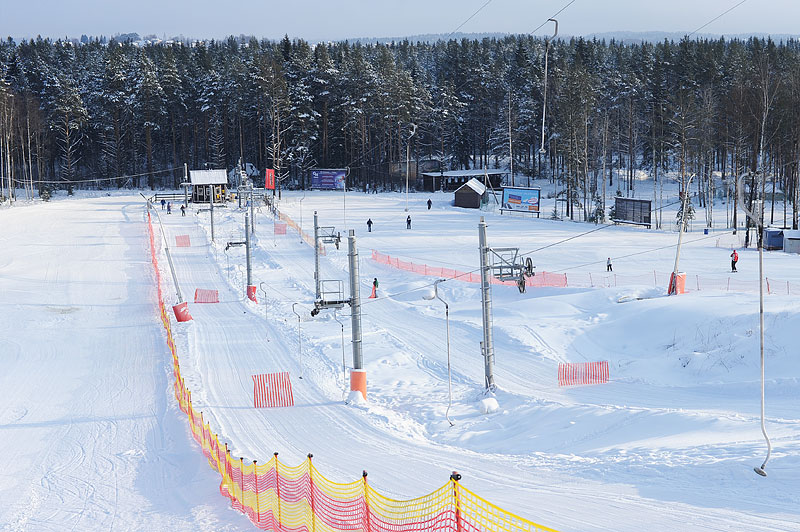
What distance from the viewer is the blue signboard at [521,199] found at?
63531 millimetres

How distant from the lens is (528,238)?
49281mm

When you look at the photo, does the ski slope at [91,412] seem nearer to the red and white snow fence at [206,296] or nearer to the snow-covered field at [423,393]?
the snow-covered field at [423,393]

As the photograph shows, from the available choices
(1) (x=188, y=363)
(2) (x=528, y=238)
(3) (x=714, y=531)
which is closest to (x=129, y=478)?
(1) (x=188, y=363)

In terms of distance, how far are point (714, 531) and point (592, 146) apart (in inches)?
3038

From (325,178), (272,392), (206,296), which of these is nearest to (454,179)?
(325,178)

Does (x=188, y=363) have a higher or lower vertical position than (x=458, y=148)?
lower

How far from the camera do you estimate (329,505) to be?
11.1 metres

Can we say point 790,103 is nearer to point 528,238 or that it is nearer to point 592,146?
point 528,238

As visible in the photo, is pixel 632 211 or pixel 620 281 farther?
pixel 632 211

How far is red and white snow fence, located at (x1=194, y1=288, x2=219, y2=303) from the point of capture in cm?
3531

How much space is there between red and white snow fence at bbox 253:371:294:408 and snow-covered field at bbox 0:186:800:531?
39 cm

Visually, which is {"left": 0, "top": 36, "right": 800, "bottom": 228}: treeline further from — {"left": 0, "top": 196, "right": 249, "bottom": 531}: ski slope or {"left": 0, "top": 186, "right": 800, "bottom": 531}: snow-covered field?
{"left": 0, "top": 196, "right": 249, "bottom": 531}: ski slope

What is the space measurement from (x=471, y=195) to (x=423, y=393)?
4799 cm

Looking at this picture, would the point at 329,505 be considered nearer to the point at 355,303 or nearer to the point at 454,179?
the point at 355,303
